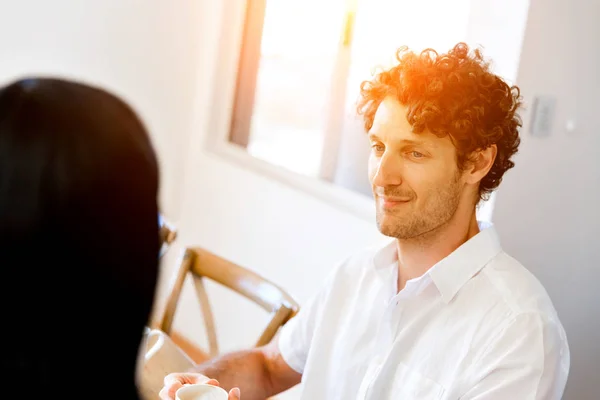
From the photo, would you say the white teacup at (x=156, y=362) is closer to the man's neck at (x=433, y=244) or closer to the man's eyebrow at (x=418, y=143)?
the man's neck at (x=433, y=244)

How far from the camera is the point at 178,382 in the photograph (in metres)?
1.40

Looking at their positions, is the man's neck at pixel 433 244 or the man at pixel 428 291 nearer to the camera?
the man at pixel 428 291

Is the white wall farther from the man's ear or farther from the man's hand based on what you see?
the man's hand

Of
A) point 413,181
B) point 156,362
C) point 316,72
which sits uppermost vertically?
point 316,72

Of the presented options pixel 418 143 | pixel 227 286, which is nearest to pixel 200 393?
pixel 418 143

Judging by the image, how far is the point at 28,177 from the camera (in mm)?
563

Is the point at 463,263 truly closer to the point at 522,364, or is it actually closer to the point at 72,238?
the point at 522,364

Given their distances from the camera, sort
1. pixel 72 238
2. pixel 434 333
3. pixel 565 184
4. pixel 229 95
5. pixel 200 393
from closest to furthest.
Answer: pixel 72 238 → pixel 200 393 → pixel 434 333 → pixel 565 184 → pixel 229 95

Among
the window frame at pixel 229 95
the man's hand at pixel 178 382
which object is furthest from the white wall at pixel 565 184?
the man's hand at pixel 178 382

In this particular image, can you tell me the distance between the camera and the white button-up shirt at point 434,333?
4.43 ft

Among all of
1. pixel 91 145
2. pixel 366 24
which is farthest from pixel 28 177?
pixel 366 24

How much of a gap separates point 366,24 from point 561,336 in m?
1.80

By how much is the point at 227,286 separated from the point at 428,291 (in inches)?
24.6

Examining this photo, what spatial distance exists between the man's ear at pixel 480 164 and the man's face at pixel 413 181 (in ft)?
0.08
